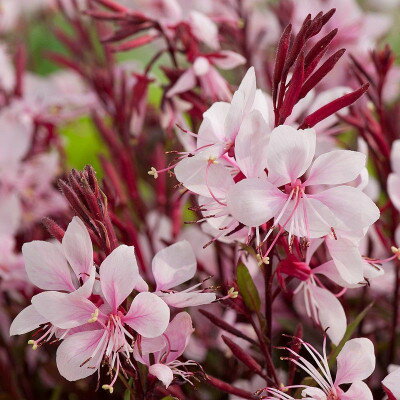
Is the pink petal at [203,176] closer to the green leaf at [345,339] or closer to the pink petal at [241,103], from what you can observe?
the pink petal at [241,103]

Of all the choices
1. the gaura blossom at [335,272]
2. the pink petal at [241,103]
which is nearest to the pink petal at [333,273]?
the gaura blossom at [335,272]

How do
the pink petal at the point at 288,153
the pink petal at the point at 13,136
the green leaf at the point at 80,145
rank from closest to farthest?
the pink petal at the point at 288,153
the pink petal at the point at 13,136
the green leaf at the point at 80,145

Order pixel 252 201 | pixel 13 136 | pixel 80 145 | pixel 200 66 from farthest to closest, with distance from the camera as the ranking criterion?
pixel 80 145 → pixel 13 136 → pixel 200 66 → pixel 252 201

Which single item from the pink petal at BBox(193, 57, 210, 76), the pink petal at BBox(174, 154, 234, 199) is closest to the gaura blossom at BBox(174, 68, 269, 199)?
the pink petal at BBox(174, 154, 234, 199)

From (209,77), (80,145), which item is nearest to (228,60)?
(209,77)

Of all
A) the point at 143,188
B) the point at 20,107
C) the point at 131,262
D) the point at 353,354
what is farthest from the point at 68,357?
the point at 143,188

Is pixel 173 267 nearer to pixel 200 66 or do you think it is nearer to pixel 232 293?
pixel 232 293
